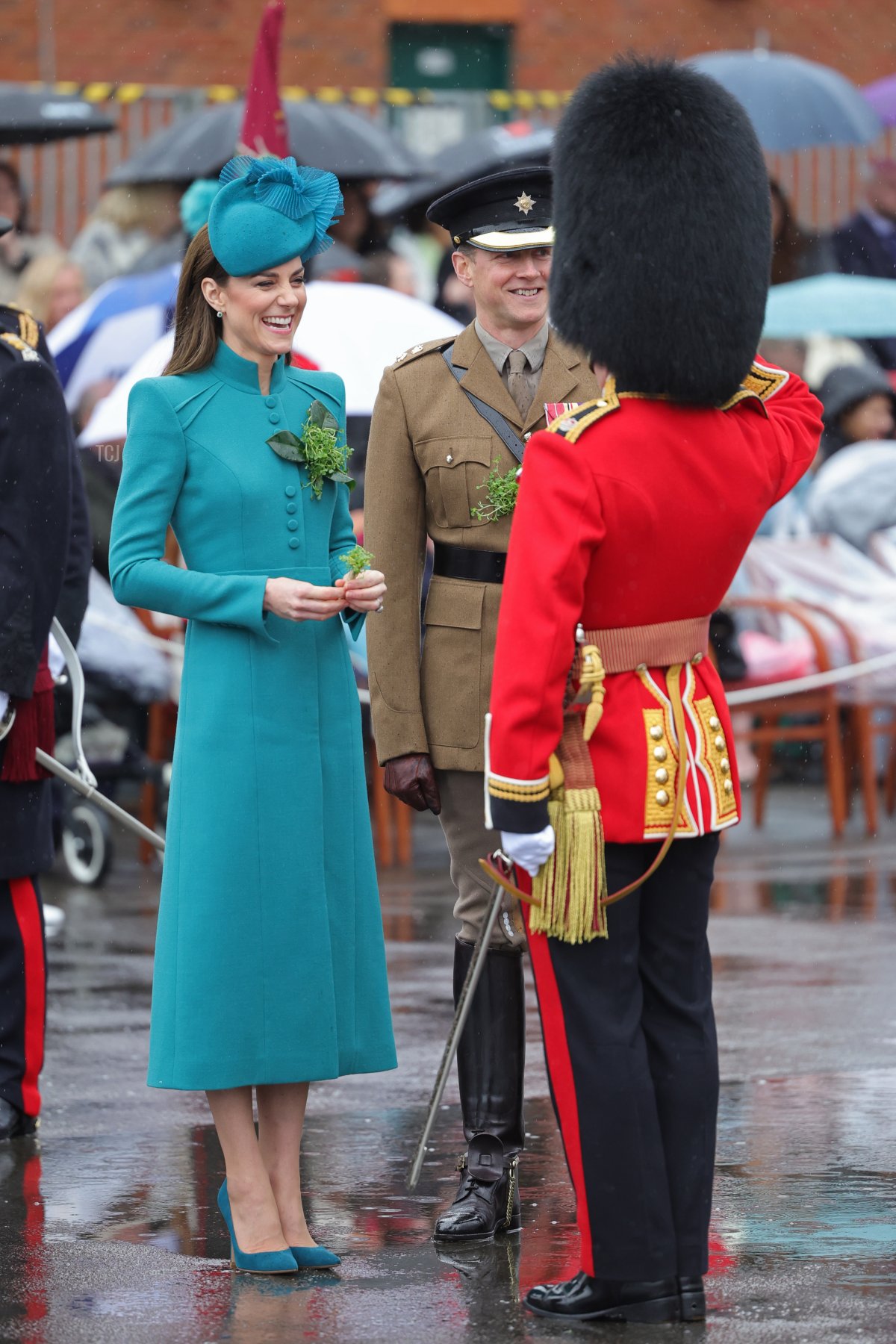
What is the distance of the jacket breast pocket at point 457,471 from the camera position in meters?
5.07

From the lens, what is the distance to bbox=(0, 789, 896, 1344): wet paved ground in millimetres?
4395

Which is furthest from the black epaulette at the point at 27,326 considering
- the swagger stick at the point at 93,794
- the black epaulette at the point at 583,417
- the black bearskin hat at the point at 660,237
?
the black epaulette at the point at 583,417

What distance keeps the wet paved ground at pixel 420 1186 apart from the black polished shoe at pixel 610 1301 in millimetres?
35

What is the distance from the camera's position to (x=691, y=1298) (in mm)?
4324

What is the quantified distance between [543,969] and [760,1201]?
113 cm

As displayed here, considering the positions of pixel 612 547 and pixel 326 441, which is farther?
pixel 326 441

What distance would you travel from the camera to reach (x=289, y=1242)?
473cm

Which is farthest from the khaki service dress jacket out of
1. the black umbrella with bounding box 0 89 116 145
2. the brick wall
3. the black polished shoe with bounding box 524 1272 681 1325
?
the brick wall

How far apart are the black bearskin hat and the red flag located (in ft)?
14.5

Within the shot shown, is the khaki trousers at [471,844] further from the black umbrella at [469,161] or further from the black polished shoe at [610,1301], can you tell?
the black umbrella at [469,161]

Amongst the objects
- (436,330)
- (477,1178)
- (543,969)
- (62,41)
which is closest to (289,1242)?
(477,1178)

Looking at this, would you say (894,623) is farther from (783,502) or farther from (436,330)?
(436,330)

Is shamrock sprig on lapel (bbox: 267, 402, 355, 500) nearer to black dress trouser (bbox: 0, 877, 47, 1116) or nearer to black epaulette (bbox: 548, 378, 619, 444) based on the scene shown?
black epaulette (bbox: 548, 378, 619, 444)

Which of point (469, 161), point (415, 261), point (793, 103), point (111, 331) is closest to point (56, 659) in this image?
point (111, 331)
